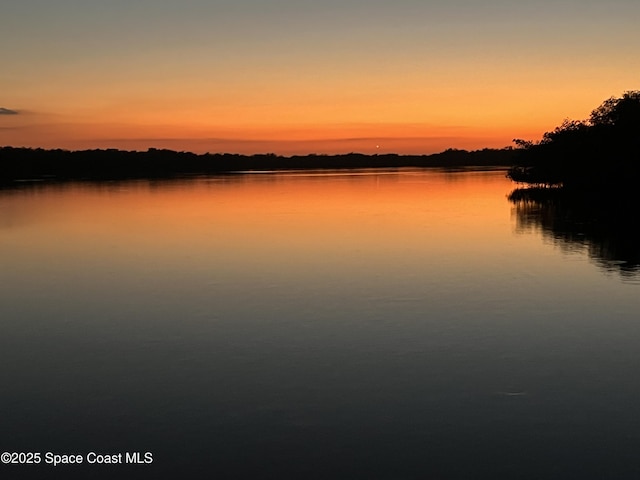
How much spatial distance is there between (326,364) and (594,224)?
35.3 m

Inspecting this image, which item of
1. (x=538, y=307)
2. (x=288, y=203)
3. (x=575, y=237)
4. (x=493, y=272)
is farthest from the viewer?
(x=288, y=203)

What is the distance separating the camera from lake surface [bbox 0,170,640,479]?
10242 mm

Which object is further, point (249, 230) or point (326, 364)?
point (249, 230)

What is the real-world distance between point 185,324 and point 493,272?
12.7m

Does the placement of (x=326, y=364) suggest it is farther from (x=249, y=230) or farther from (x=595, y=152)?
(x=595, y=152)

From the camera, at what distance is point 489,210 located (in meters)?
60.6

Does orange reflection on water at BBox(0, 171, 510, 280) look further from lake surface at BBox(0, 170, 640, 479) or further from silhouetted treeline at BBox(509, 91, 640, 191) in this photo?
silhouetted treeline at BBox(509, 91, 640, 191)

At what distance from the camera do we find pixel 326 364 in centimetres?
1460

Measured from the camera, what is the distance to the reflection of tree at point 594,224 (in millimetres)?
30203

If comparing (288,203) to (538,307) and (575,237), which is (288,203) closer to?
(575,237)

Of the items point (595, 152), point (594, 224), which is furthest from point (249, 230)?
point (595, 152)

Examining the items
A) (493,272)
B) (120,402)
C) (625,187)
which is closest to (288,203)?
(625,187)

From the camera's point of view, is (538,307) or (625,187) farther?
(625,187)

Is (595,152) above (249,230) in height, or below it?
above
